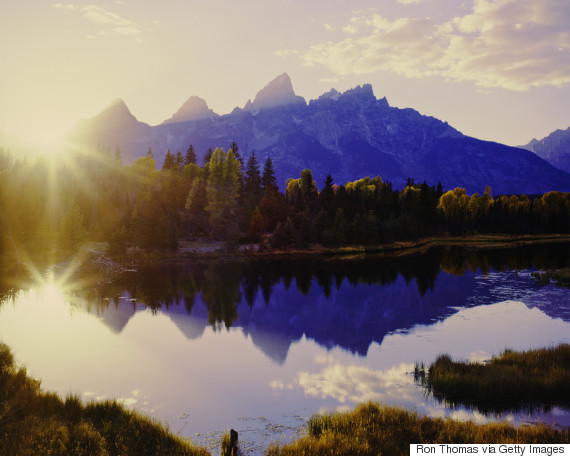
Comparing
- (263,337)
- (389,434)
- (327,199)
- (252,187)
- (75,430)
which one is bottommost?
(263,337)

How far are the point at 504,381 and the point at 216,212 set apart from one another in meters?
88.8

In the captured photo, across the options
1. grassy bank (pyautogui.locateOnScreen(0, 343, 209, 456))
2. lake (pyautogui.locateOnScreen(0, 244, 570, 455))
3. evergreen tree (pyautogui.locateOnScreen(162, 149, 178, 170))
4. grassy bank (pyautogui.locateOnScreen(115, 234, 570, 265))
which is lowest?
lake (pyautogui.locateOnScreen(0, 244, 570, 455))

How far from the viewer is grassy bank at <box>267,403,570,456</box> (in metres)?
13.6

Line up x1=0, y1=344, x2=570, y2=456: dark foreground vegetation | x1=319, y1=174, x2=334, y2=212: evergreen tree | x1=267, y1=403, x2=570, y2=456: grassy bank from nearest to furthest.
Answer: x1=0, y1=344, x2=570, y2=456: dark foreground vegetation < x1=267, y1=403, x2=570, y2=456: grassy bank < x1=319, y1=174, x2=334, y2=212: evergreen tree

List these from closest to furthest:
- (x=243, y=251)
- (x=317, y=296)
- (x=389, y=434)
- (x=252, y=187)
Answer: (x=389, y=434) → (x=317, y=296) → (x=243, y=251) → (x=252, y=187)

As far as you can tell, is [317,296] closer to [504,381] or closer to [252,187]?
[504,381]

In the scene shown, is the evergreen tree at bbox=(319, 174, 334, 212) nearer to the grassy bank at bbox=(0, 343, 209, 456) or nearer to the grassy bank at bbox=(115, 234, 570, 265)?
the grassy bank at bbox=(115, 234, 570, 265)

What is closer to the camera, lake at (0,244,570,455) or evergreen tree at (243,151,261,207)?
lake at (0,244,570,455)

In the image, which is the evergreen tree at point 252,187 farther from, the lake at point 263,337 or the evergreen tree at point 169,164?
the lake at point 263,337

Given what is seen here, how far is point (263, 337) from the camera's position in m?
33.5

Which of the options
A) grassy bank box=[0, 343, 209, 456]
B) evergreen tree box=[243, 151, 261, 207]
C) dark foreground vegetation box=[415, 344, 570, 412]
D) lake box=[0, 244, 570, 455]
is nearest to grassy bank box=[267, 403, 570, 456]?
lake box=[0, 244, 570, 455]

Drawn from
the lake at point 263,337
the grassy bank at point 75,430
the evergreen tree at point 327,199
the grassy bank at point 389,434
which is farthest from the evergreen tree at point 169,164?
the grassy bank at point 389,434

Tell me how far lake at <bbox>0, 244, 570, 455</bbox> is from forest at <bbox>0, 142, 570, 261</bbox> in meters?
25.2

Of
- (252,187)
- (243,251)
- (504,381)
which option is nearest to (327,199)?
(252,187)
